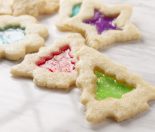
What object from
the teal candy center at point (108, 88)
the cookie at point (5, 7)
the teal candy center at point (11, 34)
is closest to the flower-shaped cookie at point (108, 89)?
the teal candy center at point (108, 88)

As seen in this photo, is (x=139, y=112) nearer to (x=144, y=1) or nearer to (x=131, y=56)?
(x=131, y=56)

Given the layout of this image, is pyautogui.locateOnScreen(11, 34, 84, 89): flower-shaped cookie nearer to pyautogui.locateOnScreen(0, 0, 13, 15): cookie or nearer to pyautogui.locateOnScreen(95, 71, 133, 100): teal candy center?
pyautogui.locateOnScreen(95, 71, 133, 100): teal candy center

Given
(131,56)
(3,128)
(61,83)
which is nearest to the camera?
(3,128)

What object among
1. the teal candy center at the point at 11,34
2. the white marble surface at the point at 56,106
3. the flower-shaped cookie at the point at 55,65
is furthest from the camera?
the teal candy center at the point at 11,34

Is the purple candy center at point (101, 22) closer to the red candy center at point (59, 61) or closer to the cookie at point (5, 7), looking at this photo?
the red candy center at point (59, 61)

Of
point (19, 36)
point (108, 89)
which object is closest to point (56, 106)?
point (108, 89)

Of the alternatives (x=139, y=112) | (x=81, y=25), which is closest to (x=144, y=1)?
(x=81, y=25)

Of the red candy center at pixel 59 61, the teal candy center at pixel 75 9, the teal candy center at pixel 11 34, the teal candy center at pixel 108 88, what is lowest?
the teal candy center at pixel 11 34
